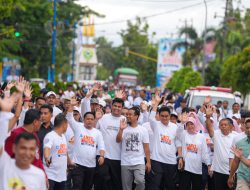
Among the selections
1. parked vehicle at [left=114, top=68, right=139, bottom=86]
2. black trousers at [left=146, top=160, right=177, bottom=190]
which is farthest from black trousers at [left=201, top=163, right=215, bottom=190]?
parked vehicle at [left=114, top=68, right=139, bottom=86]

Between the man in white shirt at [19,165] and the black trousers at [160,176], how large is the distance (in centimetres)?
632

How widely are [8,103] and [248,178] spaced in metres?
4.62

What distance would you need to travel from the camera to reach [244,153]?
10477mm

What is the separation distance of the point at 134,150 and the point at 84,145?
0.92 metres

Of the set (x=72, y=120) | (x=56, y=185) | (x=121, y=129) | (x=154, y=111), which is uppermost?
(x=154, y=111)

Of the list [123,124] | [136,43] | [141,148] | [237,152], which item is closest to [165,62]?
[136,43]

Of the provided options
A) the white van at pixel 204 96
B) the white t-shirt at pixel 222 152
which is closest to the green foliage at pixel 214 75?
the white van at pixel 204 96

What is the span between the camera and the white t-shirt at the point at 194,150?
13.3 meters

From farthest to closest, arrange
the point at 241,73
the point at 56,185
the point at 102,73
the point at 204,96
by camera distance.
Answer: the point at 102,73 < the point at 241,73 < the point at 204,96 < the point at 56,185

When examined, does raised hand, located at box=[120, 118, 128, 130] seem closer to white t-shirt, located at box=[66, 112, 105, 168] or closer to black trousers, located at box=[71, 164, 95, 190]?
white t-shirt, located at box=[66, 112, 105, 168]

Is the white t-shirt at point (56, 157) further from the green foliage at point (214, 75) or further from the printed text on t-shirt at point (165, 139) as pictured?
the green foliage at point (214, 75)

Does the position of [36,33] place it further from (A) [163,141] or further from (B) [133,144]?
(B) [133,144]

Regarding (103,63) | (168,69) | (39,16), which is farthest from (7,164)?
(103,63)

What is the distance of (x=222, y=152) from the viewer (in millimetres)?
12508
